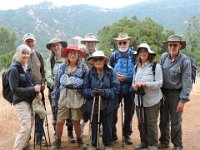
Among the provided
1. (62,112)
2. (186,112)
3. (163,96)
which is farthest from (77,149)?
(186,112)

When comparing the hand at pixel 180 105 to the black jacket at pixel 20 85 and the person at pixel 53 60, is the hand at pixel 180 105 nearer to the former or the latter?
the person at pixel 53 60

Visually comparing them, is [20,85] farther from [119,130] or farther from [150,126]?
[119,130]

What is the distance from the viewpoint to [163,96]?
6641 mm

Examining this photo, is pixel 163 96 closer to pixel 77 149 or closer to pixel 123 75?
pixel 123 75

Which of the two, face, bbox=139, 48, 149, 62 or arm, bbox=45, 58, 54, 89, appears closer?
face, bbox=139, 48, 149, 62

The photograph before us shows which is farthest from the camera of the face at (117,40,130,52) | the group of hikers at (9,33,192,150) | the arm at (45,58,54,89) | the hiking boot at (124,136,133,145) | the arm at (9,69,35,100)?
the hiking boot at (124,136,133,145)

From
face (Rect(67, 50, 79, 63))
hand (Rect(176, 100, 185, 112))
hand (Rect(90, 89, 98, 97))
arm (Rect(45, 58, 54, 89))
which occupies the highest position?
face (Rect(67, 50, 79, 63))

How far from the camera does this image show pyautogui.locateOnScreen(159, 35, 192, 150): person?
629cm

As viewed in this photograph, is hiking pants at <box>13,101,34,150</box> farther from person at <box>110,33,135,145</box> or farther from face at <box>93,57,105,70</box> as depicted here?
person at <box>110,33,135,145</box>

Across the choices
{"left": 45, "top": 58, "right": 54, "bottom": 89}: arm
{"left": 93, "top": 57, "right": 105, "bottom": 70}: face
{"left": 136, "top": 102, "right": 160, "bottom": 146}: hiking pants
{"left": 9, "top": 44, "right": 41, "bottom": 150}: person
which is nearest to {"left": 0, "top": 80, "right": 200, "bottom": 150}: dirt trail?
{"left": 136, "top": 102, "right": 160, "bottom": 146}: hiking pants

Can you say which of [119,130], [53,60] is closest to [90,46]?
[53,60]

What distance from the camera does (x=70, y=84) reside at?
6398 mm

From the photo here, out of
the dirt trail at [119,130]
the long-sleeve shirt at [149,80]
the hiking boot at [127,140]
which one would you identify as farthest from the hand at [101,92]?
the hiking boot at [127,140]

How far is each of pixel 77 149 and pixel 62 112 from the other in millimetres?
860
